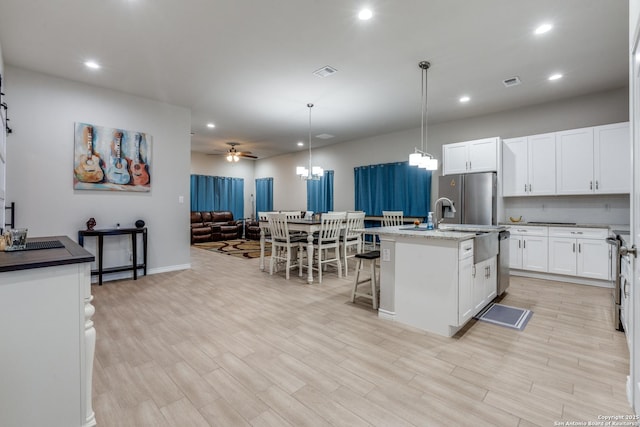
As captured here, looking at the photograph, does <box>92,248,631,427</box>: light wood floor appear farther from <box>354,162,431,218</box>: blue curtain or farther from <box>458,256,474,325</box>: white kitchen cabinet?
<box>354,162,431,218</box>: blue curtain

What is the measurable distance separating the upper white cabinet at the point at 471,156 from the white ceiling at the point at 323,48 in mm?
642

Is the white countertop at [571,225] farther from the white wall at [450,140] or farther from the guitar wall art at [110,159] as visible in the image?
the guitar wall art at [110,159]

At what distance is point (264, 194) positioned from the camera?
1026cm

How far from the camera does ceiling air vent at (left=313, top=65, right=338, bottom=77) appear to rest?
367cm

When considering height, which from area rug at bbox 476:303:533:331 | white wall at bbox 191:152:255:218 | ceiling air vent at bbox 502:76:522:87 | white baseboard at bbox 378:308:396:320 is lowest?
area rug at bbox 476:303:533:331

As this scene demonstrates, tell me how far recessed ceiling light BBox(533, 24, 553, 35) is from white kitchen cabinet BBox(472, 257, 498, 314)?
7.54 feet

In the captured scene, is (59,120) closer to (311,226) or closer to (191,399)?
(311,226)

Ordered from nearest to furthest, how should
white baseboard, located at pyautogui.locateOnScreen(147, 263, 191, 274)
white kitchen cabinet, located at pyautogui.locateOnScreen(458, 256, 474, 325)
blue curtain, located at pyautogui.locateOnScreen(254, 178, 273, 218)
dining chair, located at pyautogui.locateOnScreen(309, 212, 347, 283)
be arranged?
white kitchen cabinet, located at pyautogui.locateOnScreen(458, 256, 474, 325) → dining chair, located at pyautogui.locateOnScreen(309, 212, 347, 283) → white baseboard, located at pyautogui.locateOnScreen(147, 263, 191, 274) → blue curtain, located at pyautogui.locateOnScreen(254, 178, 273, 218)

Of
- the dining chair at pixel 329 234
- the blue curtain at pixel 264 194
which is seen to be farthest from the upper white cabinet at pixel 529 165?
the blue curtain at pixel 264 194

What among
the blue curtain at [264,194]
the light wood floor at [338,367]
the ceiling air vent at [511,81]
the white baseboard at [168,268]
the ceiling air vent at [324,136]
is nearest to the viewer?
the light wood floor at [338,367]

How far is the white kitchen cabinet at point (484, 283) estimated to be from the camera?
2.84 metres

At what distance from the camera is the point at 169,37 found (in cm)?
301

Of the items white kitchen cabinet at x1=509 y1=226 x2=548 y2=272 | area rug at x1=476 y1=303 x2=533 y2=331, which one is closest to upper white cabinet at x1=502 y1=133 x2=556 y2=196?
white kitchen cabinet at x1=509 y1=226 x2=548 y2=272

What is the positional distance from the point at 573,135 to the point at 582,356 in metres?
3.56
